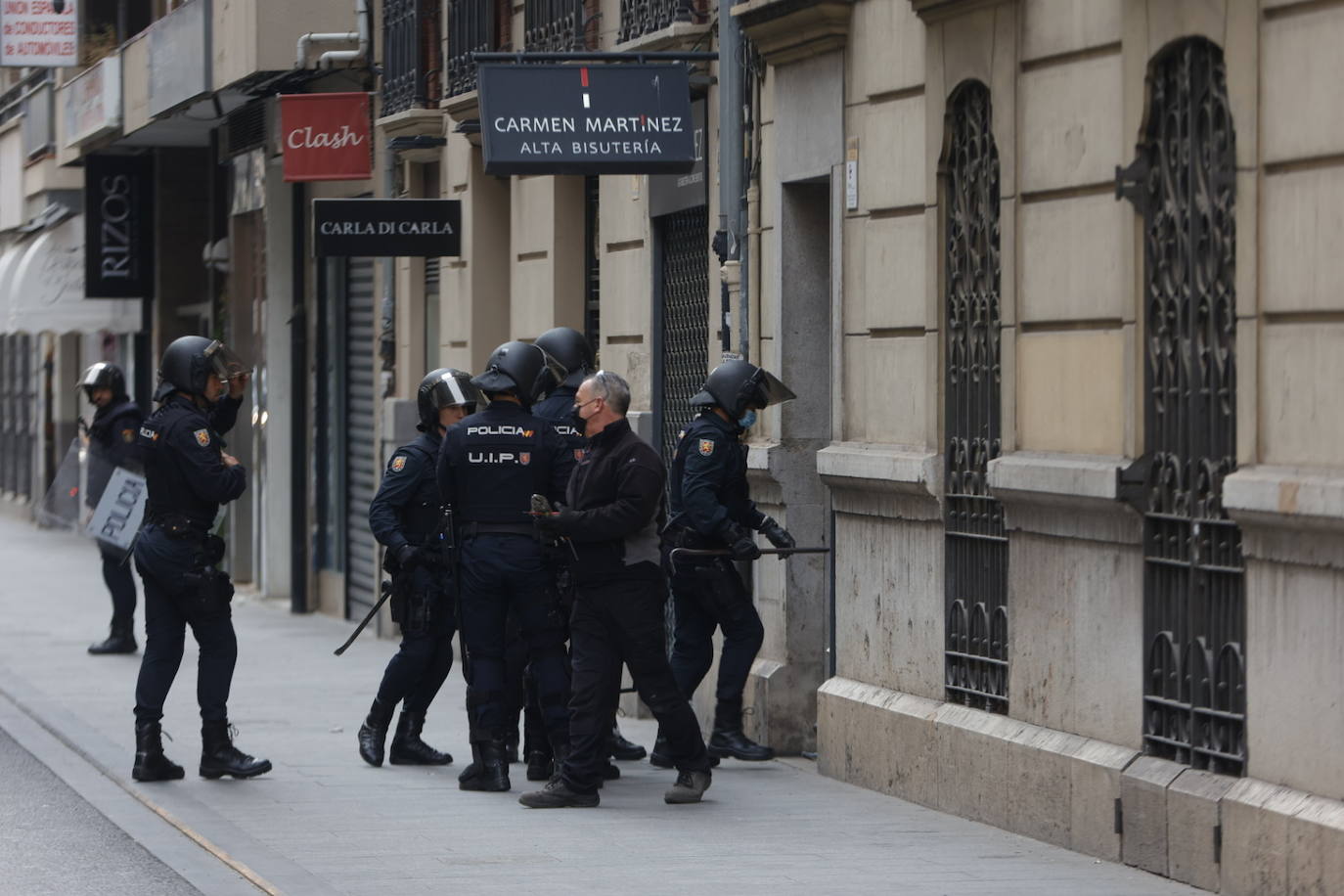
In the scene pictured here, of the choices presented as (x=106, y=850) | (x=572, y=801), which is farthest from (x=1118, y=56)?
(x=106, y=850)

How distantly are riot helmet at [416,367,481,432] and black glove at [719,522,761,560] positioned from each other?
1.34 meters

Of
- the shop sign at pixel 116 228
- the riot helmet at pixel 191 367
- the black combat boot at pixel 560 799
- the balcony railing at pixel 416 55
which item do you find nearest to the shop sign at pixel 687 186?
the riot helmet at pixel 191 367

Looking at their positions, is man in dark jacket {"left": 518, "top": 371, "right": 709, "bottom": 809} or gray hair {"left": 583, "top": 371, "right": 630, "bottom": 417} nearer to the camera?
man in dark jacket {"left": 518, "top": 371, "right": 709, "bottom": 809}

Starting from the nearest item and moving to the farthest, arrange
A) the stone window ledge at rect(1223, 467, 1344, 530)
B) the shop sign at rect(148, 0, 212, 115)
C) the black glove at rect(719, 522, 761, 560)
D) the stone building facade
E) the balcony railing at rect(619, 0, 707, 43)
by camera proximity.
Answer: the stone window ledge at rect(1223, 467, 1344, 530)
the stone building facade
the black glove at rect(719, 522, 761, 560)
the balcony railing at rect(619, 0, 707, 43)
the shop sign at rect(148, 0, 212, 115)

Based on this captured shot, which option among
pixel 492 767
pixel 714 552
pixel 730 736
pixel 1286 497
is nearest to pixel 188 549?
pixel 492 767

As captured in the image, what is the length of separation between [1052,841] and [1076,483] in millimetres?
1363

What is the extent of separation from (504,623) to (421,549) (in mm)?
903

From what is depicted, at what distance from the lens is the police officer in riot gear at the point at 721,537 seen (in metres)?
11.5

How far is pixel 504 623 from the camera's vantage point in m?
11.0

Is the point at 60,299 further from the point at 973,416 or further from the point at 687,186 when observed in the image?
the point at 973,416

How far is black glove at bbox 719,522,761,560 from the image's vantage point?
11.4 metres

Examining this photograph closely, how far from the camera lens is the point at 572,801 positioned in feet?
35.4

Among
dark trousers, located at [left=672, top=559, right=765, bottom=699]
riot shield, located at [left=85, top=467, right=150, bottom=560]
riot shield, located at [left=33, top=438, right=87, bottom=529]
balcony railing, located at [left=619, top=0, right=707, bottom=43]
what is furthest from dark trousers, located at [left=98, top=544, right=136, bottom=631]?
dark trousers, located at [left=672, top=559, right=765, bottom=699]

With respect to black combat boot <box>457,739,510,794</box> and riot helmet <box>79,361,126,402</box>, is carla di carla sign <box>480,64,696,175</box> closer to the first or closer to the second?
black combat boot <box>457,739,510,794</box>
